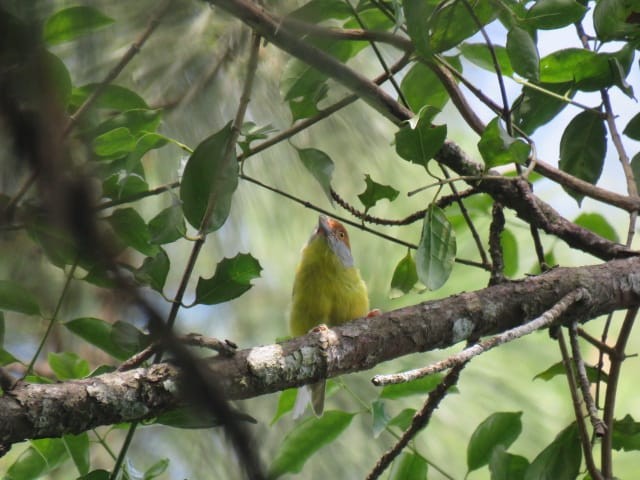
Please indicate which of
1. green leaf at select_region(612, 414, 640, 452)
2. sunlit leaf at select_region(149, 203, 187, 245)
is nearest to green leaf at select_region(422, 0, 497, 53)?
sunlit leaf at select_region(149, 203, 187, 245)

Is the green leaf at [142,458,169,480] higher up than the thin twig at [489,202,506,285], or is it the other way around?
the thin twig at [489,202,506,285]

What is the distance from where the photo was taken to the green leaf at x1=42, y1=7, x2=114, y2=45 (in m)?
0.53

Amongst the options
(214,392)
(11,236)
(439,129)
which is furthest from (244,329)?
(214,392)

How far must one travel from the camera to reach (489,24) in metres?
1.71

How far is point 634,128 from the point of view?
2.00 meters

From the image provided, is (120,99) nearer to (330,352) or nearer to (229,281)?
(229,281)

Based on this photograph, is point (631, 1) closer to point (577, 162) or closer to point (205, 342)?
point (577, 162)

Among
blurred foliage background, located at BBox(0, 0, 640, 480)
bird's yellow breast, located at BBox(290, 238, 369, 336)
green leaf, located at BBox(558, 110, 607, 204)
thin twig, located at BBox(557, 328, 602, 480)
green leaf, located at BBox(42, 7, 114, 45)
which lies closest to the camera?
green leaf, located at BBox(42, 7, 114, 45)

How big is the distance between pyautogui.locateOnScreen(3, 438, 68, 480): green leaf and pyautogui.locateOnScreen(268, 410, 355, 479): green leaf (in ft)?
1.47

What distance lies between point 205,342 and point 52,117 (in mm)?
894

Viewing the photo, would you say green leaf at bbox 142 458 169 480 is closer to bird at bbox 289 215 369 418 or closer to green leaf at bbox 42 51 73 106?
green leaf at bbox 42 51 73 106

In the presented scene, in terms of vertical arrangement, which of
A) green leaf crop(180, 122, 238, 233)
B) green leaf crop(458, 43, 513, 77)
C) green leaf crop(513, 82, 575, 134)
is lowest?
green leaf crop(180, 122, 238, 233)

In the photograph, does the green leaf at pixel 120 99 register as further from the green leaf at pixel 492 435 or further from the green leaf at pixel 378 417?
the green leaf at pixel 492 435

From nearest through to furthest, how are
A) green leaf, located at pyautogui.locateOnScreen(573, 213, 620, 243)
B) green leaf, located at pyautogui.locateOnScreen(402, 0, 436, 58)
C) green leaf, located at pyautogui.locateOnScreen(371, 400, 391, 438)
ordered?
green leaf, located at pyautogui.locateOnScreen(402, 0, 436, 58)
green leaf, located at pyautogui.locateOnScreen(371, 400, 391, 438)
green leaf, located at pyautogui.locateOnScreen(573, 213, 620, 243)
